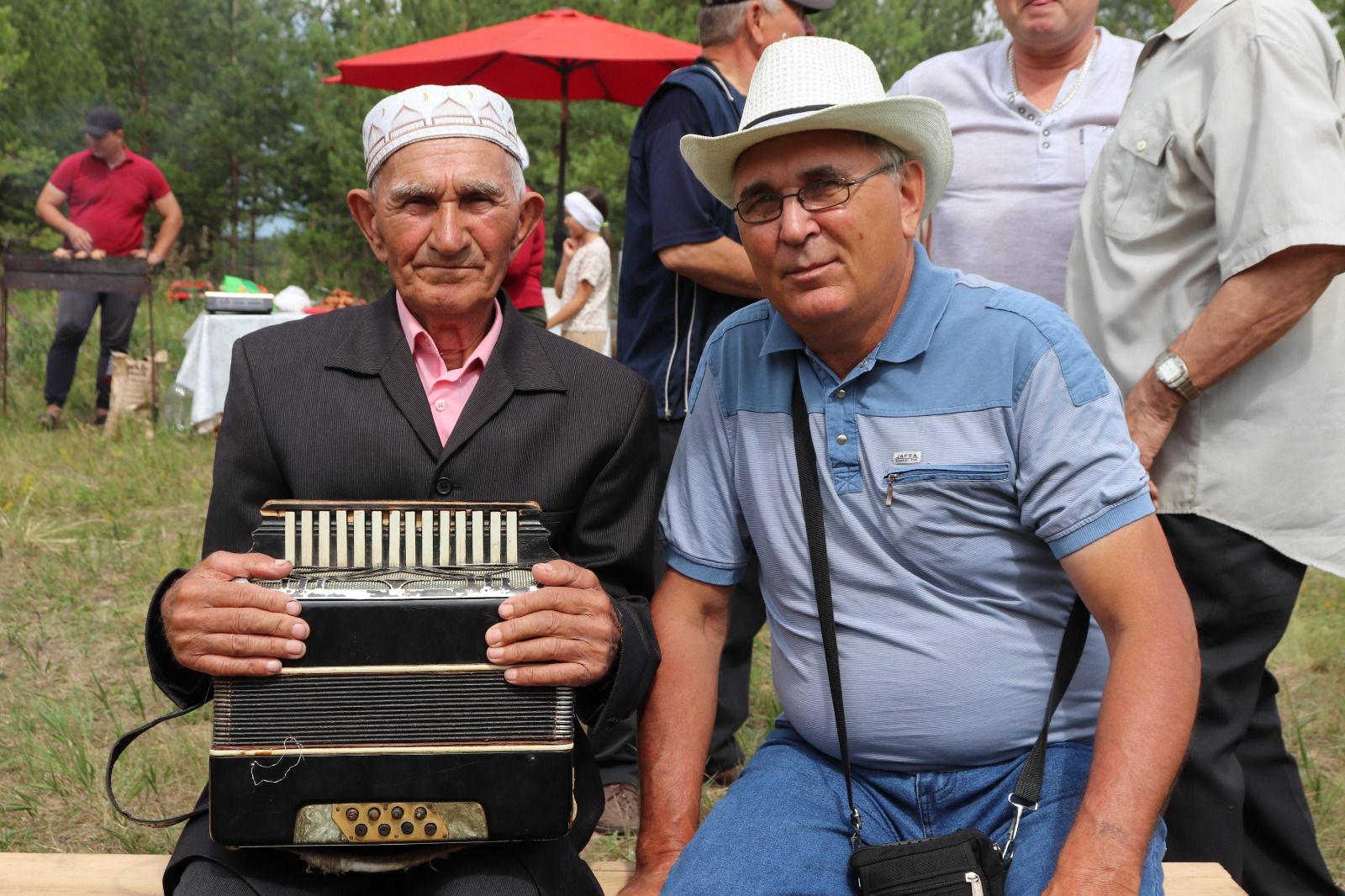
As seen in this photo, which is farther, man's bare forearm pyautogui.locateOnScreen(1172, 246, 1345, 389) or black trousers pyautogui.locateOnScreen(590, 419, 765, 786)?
black trousers pyautogui.locateOnScreen(590, 419, 765, 786)

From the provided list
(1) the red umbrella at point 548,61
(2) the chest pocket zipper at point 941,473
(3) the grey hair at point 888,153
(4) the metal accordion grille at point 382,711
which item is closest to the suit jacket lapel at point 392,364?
(4) the metal accordion grille at point 382,711

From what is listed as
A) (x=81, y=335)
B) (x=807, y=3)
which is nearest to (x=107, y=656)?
(x=807, y=3)

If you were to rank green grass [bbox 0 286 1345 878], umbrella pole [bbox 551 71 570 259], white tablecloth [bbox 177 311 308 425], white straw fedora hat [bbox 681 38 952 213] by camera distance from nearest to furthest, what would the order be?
1. white straw fedora hat [bbox 681 38 952 213]
2. green grass [bbox 0 286 1345 878]
3. white tablecloth [bbox 177 311 308 425]
4. umbrella pole [bbox 551 71 570 259]

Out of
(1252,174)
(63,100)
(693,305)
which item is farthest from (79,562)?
(63,100)

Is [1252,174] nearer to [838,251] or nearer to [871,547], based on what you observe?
[838,251]

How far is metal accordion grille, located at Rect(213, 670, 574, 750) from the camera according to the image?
6.66 ft

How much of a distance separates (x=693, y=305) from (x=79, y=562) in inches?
167

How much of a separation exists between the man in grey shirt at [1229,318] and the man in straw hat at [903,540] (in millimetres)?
593

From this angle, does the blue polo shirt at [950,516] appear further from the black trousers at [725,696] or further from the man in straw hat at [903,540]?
the black trousers at [725,696]

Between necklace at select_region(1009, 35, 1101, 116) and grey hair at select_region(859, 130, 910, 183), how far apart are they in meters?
1.12

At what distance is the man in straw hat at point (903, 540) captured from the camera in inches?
89.3

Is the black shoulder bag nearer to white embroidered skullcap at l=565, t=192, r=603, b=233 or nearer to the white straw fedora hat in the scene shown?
the white straw fedora hat

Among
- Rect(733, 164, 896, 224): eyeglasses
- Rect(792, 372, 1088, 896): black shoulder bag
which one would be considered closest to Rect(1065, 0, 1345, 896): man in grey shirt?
Rect(792, 372, 1088, 896): black shoulder bag

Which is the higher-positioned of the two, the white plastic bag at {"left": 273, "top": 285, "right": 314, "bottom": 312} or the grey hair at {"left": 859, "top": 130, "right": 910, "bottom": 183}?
the grey hair at {"left": 859, "top": 130, "right": 910, "bottom": 183}
